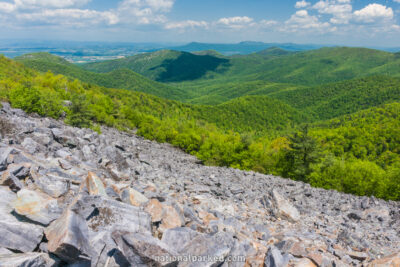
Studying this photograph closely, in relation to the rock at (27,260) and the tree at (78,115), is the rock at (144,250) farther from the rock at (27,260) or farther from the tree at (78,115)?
the tree at (78,115)

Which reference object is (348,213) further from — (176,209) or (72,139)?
(72,139)

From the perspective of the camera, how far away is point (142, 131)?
6944 centimetres

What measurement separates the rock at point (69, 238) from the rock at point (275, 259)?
7.13m

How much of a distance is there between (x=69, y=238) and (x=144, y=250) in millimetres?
2424

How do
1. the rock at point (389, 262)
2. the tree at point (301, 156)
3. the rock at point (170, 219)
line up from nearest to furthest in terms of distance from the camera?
the rock at point (389, 262), the rock at point (170, 219), the tree at point (301, 156)

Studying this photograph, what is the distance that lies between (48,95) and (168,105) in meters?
144

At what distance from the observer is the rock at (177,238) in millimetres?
9242

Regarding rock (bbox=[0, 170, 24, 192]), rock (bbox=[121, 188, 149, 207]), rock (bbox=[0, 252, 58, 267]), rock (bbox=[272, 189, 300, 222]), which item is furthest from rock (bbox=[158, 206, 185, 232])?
rock (bbox=[272, 189, 300, 222])

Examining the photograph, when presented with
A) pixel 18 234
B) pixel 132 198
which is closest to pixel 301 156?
pixel 132 198

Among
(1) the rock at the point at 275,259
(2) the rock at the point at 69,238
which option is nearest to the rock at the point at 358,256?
(1) the rock at the point at 275,259

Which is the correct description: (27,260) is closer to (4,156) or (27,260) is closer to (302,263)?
(4,156)

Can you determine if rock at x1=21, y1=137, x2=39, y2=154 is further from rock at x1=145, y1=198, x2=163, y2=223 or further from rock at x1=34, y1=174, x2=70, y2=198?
rock at x1=145, y1=198, x2=163, y2=223

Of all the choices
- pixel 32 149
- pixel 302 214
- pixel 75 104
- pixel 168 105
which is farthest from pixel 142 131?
pixel 168 105

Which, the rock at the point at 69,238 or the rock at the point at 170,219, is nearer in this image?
the rock at the point at 69,238
